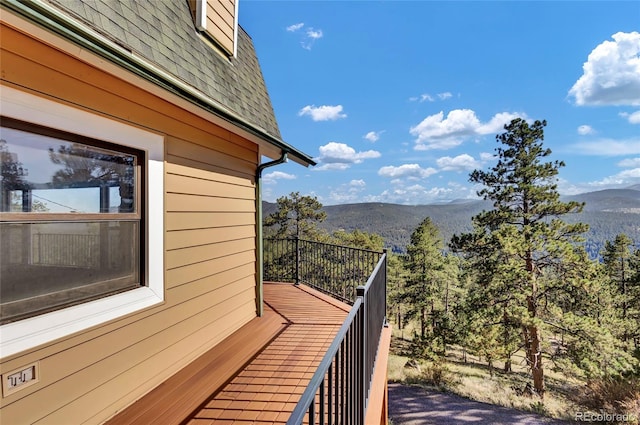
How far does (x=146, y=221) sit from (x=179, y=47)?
1.68 metres

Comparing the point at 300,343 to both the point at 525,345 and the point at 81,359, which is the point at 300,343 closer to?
the point at 81,359

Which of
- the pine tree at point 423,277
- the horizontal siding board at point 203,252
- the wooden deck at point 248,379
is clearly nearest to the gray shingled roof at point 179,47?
the horizontal siding board at point 203,252

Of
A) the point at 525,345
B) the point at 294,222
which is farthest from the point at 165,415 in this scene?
the point at 294,222

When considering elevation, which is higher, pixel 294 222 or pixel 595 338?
pixel 294 222

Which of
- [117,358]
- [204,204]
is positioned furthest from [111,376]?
[204,204]

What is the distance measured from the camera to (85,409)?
210cm

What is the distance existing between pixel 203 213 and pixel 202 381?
1.56 m

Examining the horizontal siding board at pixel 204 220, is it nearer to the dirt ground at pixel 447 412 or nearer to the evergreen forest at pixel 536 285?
the dirt ground at pixel 447 412

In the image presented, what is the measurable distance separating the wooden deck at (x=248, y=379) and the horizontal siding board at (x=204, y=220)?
4.38 ft

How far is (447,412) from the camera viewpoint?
1309 centimetres

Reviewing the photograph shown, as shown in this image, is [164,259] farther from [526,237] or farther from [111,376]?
[526,237]

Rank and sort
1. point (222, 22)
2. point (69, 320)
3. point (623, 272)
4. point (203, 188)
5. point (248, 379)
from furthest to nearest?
point (623, 272) < point (222, 22) < point (203, 188) < point (248, 379) < point (69, 320)

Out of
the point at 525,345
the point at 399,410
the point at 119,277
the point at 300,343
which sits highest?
the point at 119,277

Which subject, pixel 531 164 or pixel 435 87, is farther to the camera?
pixel 435 87
